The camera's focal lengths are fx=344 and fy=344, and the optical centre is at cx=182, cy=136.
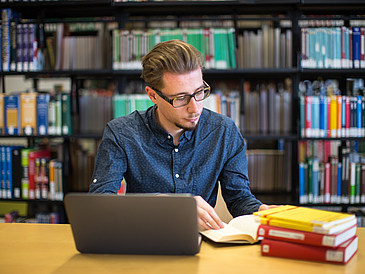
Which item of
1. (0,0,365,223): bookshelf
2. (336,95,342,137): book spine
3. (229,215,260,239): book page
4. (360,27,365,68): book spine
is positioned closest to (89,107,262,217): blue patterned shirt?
(229,215,260,239): book page

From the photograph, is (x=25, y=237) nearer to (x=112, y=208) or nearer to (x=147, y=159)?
(x=112, y=208)

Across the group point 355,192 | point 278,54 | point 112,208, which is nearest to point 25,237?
point 112,208

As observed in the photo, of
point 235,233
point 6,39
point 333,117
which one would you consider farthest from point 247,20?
point 235,233

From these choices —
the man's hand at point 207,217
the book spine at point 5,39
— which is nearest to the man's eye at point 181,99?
the man's hand at point 207,217

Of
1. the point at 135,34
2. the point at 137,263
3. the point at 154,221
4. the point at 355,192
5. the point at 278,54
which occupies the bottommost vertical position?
the point at 355,192

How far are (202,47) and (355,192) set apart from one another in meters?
1.42

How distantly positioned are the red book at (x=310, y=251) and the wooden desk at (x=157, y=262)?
0.04 ft

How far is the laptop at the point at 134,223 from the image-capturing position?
30.6 inches

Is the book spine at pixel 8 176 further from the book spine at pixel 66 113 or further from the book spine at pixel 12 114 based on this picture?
the book spine at pixel 66 113

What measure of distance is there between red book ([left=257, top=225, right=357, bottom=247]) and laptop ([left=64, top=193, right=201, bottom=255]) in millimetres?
175

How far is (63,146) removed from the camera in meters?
2.50

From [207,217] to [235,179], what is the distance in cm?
44

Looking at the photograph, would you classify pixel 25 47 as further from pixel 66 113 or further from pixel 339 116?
pixel 339 116

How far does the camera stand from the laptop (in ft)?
2.55
